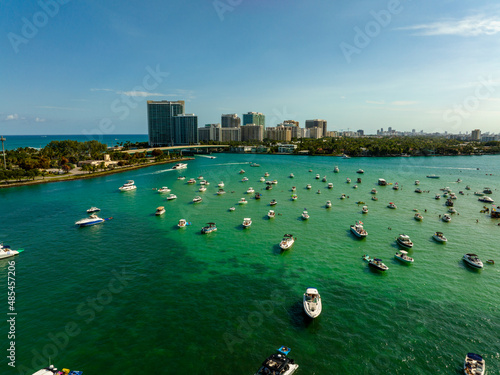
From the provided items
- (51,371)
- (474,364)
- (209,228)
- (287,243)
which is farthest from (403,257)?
(51,371)

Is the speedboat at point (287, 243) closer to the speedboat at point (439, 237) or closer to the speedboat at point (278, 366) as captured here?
the speedboat at point (278, 366)

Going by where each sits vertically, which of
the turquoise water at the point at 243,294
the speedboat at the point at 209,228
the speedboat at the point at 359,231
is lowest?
the turquoise water at the point at 243,294

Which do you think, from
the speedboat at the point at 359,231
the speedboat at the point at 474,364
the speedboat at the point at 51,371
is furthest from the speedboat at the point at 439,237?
the speedboat at the point at 51,371

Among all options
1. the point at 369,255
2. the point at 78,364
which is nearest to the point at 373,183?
the point at 369,255

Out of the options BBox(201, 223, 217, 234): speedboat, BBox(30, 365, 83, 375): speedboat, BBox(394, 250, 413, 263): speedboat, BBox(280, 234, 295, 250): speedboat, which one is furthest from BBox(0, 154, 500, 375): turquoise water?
BBox(280, 234, 295, 250): speedboat

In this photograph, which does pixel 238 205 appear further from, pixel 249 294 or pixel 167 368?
pixel 167 368

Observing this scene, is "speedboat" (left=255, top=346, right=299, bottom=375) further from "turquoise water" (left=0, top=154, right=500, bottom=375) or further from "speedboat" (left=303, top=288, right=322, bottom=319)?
"speedboat" (left=303, top=288, right=322, bottom=319)

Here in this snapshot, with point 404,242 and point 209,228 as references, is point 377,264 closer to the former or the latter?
point 404,242
